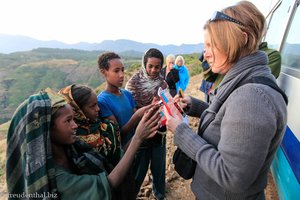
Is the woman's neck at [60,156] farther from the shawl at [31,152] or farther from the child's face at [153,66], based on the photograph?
the child's face at [153,66]

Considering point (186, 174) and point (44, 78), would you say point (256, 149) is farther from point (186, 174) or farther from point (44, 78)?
point (44, 78)

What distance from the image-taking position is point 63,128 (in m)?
1.40

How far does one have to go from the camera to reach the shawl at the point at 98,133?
1669 millimetres

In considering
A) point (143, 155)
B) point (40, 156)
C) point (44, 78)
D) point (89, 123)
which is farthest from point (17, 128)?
point (44, 78)

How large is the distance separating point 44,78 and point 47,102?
268 ft

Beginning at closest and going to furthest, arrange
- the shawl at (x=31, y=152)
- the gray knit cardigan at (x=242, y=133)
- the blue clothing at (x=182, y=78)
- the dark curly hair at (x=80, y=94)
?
the gray knit cardigan at (x=242, y=133) → the shawl at (x=31, y=152) → the dark curly hair at (x=80, y=94) → the blue clothing at (x=182, y=78)

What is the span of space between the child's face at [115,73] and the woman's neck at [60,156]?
106cm

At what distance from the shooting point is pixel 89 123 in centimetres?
180

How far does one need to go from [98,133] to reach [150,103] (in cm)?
126

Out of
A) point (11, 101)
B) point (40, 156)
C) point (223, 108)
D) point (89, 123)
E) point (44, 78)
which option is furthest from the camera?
point (44, 78)

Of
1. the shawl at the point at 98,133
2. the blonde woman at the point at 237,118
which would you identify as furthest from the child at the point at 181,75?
the blonde woman at the point at 237,118

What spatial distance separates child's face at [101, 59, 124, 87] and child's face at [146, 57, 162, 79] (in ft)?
1.73

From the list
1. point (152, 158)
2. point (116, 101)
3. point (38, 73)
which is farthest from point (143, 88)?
point (38, 73)

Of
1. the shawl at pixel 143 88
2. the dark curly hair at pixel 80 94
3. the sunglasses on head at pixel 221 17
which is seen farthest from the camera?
the shawl at pixel 143 88
